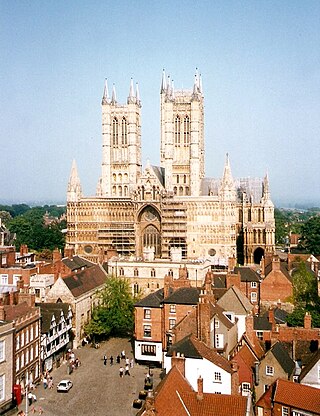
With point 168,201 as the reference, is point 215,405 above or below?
below

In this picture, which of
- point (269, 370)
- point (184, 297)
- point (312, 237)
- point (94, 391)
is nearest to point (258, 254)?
point (312, 237)

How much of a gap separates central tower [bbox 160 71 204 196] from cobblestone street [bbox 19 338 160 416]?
60230 millimetres

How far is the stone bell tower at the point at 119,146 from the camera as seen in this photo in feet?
368

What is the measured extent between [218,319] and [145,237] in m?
57.0

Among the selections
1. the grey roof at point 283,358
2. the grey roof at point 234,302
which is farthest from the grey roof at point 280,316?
the grey roof at point 283,358

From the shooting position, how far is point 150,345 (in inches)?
1999

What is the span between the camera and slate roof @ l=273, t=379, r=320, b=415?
32.3 meters

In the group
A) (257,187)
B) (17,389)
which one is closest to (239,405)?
(17,389)

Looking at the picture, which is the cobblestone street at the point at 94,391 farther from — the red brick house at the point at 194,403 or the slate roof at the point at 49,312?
the red brick house at the point at 194,403

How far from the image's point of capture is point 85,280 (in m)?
62.1

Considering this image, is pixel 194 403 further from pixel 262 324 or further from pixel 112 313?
pixel 112 313

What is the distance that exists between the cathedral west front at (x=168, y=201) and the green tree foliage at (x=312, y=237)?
12.6 m

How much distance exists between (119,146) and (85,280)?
5611 centimetres

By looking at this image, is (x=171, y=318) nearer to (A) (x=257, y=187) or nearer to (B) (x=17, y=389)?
(B) (x=17, y=389)
